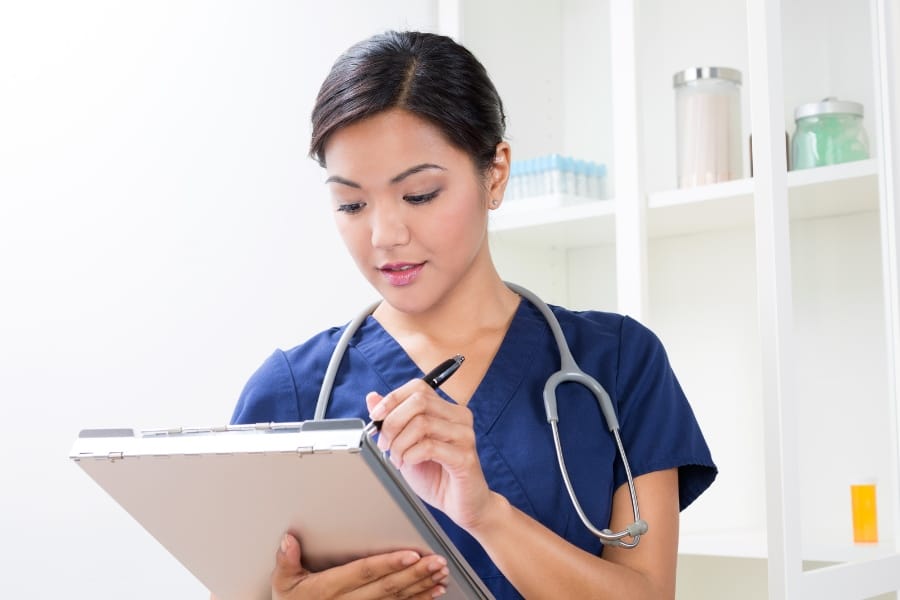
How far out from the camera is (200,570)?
3.45ft

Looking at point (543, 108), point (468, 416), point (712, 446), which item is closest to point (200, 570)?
point (468, 416)

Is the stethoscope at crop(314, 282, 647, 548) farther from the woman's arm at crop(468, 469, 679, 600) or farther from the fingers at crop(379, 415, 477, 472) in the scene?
the fingers at crop(379, 415, 477, 472)

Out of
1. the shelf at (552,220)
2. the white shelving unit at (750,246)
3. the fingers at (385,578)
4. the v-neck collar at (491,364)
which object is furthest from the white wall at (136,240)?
the fingers at (385,578)

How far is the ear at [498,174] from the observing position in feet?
4.04

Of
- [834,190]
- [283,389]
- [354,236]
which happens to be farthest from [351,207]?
[834,190]

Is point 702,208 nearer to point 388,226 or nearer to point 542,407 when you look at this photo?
point 542,407

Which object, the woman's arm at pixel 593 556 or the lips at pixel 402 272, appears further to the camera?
A: the lips at pixel 402 272

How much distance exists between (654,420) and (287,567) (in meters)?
0.48

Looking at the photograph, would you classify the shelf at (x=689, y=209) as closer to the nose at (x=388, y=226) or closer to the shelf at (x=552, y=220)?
the shelf at (x=552, y=220)

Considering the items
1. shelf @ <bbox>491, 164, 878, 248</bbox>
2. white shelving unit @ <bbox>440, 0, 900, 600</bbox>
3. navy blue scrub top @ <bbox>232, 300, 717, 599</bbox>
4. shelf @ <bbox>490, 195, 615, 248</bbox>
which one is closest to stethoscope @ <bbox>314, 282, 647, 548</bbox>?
navy blue scrub top @ <bbox>232, 300, 717, 599</bbox>

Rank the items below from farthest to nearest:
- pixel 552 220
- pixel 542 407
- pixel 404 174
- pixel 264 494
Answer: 1. pixel 552 220
2. pixel 542 407
3. pixel 404 174
4. pixel 264 494

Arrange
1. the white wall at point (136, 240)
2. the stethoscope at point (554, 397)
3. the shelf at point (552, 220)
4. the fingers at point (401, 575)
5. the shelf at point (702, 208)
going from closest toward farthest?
the fingers at point (401, 575) → the stethoscope at point (554, 397) → the white wall at point (136, 240) → the shelf at point (702, 208) → the shelf at point (552, 220)

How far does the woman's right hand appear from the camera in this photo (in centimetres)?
92

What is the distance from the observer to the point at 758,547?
5.64 feet
